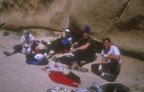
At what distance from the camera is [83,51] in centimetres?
827

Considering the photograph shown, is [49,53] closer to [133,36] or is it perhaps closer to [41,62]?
[41,62]

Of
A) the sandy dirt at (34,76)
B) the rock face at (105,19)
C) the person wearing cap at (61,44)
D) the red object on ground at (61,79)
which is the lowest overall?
the sandy dirt at (34,76)

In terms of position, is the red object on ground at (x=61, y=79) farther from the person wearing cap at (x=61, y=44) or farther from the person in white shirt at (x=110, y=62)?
the person wearing cap at (x=61, y=44)

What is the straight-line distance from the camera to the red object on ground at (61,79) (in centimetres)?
713

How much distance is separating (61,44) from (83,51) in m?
1.34

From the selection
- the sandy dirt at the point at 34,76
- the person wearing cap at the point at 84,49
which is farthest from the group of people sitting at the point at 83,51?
the sandy dirt at the point at 34,76

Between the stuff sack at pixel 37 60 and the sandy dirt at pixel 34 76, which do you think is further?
the stuff sack at pixel 37 60

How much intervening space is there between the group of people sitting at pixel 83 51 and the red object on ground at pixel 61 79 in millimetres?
833

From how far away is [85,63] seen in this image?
8.62m

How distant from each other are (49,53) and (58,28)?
166 cm

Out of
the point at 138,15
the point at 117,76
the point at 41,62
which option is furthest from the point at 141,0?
the point at 41,62

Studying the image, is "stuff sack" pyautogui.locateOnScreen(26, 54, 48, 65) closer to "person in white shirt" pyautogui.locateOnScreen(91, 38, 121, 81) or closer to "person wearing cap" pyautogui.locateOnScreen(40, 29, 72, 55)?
"person wearing cap" pyautogui.locateOnScreen(40, 29, 72, 55)

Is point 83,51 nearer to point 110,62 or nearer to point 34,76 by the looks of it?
point 110,62

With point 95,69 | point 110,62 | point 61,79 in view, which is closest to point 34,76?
point 61,79
